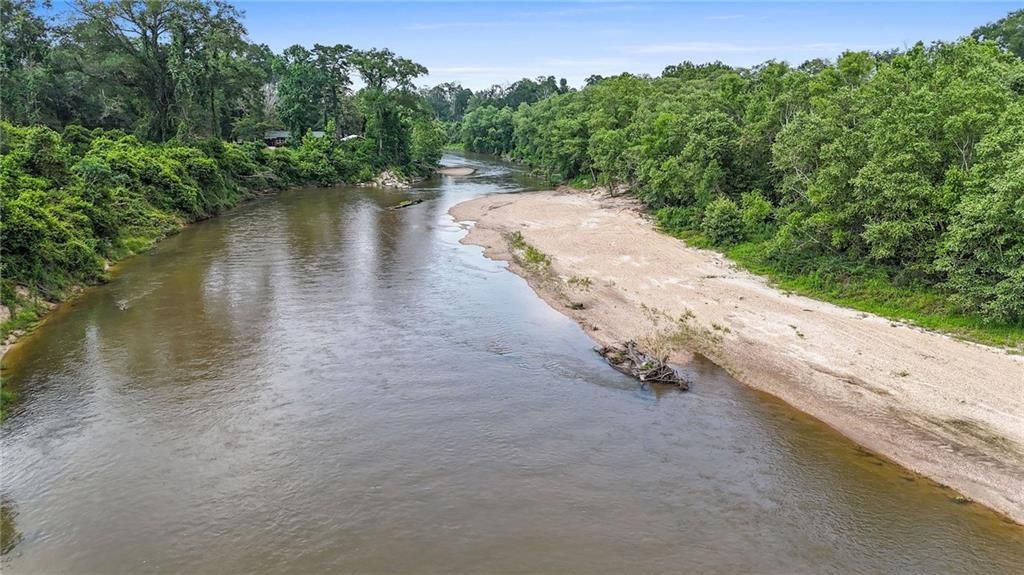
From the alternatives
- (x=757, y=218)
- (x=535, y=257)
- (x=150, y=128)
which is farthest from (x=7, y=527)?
(x=150, y=128)

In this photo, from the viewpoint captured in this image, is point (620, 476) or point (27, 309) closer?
point (620, 476)

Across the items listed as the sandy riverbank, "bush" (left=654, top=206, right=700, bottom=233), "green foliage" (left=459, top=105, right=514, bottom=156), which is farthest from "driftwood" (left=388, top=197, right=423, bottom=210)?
"green foliage" (left=459, top=105, right=514, bottom=156)

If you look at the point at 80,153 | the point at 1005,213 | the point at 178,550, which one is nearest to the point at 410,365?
the point at 178,550

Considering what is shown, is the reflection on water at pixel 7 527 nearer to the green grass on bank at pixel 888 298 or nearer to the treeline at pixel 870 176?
the green grass on bank at pixel 888 298

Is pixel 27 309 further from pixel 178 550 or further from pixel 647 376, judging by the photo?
pixel 647 376

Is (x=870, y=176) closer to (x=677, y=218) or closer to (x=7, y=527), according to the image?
(x=677, y=218)

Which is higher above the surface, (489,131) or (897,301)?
(489,131)
